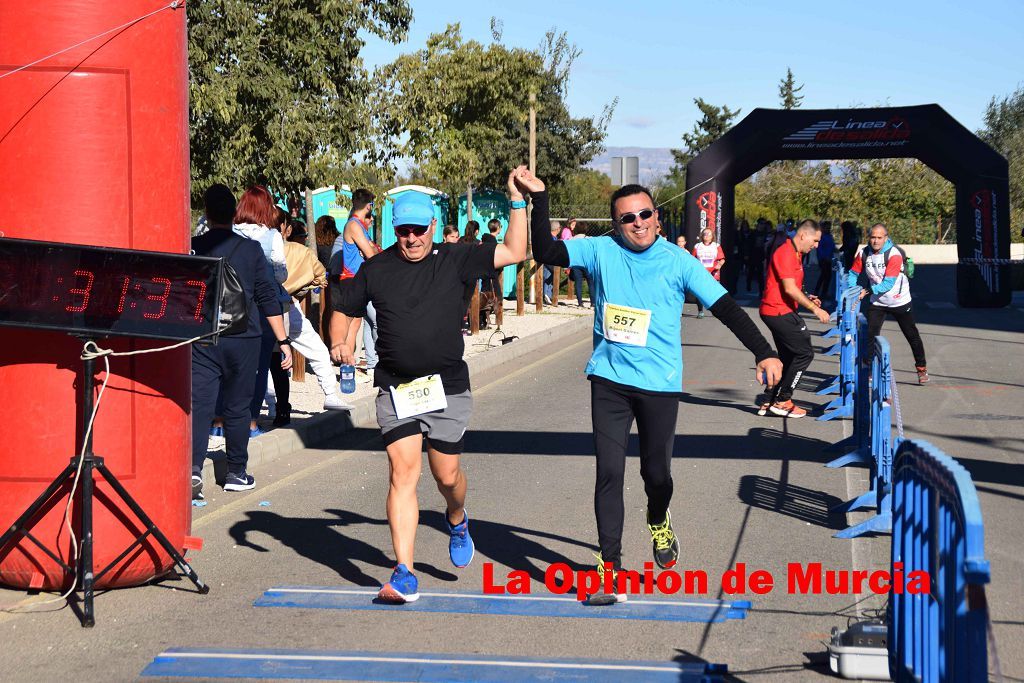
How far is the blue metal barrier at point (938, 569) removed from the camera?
318cm

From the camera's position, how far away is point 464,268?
607 centimetres

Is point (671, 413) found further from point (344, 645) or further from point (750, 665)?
point (344, 645)

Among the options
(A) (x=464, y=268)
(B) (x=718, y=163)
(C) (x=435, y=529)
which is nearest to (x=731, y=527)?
(C) (x=435, y=529)

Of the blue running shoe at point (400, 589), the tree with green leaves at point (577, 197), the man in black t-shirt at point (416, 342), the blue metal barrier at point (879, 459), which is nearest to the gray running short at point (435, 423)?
the man in black t-shirt at point (416, 342)

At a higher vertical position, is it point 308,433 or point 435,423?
point 435,423

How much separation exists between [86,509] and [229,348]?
8.35 ft

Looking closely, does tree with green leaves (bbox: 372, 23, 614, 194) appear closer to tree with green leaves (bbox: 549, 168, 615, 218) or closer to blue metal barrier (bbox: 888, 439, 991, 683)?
tree with green leaves (bbox: 549, 168, 615, 218)

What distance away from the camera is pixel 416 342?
5902 mm

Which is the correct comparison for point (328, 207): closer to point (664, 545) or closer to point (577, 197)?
point (664, 545)


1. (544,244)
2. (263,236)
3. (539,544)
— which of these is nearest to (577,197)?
(263,236)

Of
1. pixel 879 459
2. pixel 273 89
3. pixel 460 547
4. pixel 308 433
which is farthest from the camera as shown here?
pixel 273 89

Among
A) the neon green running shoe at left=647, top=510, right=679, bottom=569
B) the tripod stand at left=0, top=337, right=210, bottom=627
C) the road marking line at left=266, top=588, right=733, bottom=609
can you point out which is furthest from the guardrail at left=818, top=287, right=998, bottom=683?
the tripod stand at left=0, top=337, right=210, bottom=627

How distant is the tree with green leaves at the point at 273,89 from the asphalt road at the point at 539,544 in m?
7.39

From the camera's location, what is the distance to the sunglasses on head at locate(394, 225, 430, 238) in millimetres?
5922
